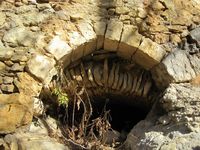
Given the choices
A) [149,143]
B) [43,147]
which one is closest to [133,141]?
[149,143]

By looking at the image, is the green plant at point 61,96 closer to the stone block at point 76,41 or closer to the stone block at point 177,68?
the stone block at point 76,41

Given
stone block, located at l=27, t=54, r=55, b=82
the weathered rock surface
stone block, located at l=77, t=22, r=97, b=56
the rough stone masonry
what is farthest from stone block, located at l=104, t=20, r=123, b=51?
the weathered rock surface

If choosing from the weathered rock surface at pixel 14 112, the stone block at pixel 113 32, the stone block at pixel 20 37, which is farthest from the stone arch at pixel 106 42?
the weathered rock surface at pixel 14 112

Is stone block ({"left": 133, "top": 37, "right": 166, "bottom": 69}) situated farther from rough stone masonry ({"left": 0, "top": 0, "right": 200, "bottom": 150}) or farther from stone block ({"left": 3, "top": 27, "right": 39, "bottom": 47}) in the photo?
stone block ({"left": 3, "top": 27, "right": 39, "bottom": 47})

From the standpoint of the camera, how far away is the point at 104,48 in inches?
149

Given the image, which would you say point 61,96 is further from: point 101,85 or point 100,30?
point 100,30

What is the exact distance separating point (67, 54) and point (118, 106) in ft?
3.00

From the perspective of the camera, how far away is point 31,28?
361 centimetres

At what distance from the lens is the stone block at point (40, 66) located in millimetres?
3441

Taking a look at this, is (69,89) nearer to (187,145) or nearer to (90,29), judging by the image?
(90,29)

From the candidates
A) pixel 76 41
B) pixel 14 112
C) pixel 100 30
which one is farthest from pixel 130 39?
pixel 14 112

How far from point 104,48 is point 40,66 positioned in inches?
25.3

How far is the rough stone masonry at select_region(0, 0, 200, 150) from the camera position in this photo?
333 centimetres

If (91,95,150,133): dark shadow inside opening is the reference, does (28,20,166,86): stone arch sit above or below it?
above
